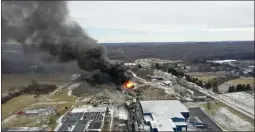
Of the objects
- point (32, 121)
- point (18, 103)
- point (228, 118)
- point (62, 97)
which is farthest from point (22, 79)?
point (228, 118)

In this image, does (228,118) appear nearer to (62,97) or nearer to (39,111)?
(39,111)

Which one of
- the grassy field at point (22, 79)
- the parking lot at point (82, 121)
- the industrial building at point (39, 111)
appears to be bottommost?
the parking lot at point (82, 121)

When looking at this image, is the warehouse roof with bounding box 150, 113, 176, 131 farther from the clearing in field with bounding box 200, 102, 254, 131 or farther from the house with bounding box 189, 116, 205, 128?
the clearing in field with bounding box 200, 102, 254, 131

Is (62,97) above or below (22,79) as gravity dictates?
below

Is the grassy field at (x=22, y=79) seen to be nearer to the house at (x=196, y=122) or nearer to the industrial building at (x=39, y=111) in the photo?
the industrial building at (x=39, y=111)

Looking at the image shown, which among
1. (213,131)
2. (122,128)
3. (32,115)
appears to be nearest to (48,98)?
(32,115)

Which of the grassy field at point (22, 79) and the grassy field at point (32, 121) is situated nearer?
the grassy field at point (22, 79)

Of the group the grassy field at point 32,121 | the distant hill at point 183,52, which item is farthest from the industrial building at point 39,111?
the distant hill at point 183,52
